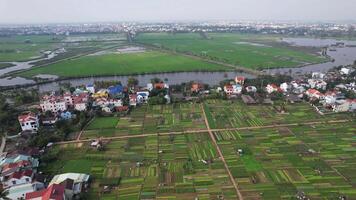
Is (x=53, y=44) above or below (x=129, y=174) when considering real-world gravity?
above

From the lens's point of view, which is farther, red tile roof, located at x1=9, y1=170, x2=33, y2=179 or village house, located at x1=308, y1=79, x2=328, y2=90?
village house, located at x1=308, y1=79, x2=328, y2=90

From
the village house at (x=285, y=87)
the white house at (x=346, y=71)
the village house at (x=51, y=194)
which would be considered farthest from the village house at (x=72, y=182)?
the white house at (x=346, y=71)

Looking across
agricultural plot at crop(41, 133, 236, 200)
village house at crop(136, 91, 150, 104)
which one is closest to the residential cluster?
agricultural plot at crop(41, 133, 236, 200)

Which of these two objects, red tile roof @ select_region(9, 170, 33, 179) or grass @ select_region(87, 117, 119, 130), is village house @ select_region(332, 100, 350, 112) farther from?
red tile roof @ select_region(9, 170, 33, 179)

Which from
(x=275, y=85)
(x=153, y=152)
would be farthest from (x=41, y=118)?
(x=275, y=85)

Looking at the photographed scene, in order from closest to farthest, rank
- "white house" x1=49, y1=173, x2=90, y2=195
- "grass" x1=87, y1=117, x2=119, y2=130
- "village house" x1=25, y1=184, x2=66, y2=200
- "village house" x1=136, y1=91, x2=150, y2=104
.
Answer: "village house" x1=25, y1=184, x2=66, y2=200 < "white house" x1=49, y1=173, x2=90, y2=195 < "grass" x1=87, y1=117, x2=119, y2=130 < "village house" x1=136, y1=91, x2=150, y2=104

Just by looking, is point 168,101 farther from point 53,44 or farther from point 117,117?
point 53,44

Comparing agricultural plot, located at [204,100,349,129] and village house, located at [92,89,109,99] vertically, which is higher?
village house, located at [92,89,109,99]
